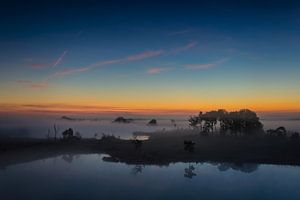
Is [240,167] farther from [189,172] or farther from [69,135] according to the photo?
[69,135]

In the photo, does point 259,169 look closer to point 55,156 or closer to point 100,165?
point 100,165

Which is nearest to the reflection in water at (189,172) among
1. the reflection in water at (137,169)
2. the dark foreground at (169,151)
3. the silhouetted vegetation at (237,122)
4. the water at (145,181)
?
the water at (145,181)

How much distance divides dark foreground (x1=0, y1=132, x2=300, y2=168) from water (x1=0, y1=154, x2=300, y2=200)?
123 inches

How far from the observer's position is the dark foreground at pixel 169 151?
6197 cm

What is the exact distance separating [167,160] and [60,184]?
22.0m

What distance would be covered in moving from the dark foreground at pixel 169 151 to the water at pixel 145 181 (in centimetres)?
313

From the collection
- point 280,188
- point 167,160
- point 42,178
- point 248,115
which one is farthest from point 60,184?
point 248,115

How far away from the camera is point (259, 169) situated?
55812mm

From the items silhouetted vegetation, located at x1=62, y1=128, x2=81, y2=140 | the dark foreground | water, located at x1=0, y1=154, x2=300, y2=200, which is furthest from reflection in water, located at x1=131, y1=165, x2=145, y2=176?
silhouetted vegetation, located at x1=62, y1=128, x2=81, y2=140

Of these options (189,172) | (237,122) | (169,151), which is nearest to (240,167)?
(189,172)

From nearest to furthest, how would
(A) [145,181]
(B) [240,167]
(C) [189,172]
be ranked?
1. (A) [145,181]
2. (C) [189,172]
3. (B) [240,167]

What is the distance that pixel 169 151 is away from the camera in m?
70.2

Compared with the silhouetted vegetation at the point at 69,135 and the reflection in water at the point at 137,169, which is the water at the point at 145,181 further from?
the silhouetted vegetation at the point at 69,135

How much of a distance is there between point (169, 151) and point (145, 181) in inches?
913
